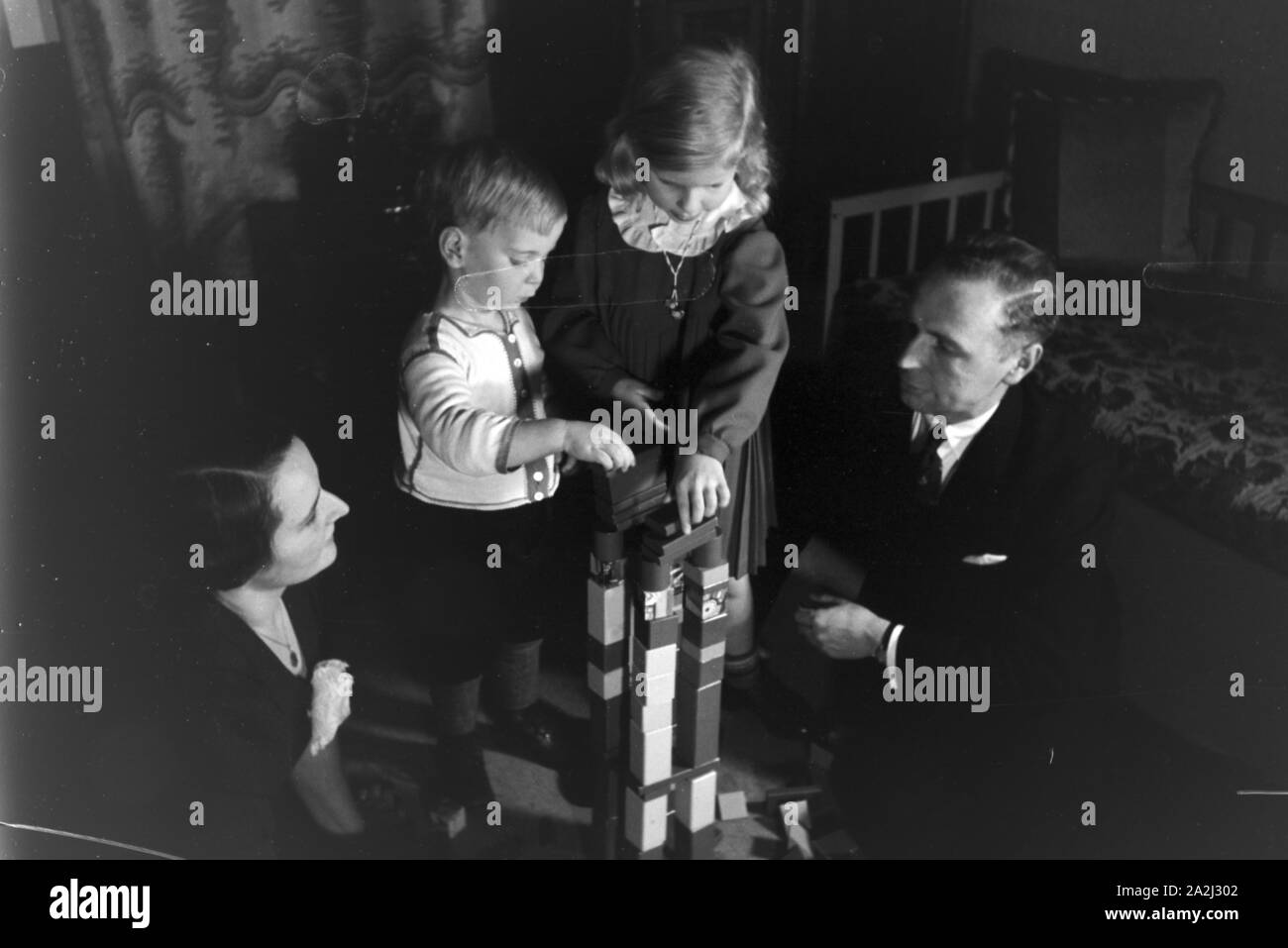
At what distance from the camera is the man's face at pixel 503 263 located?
172 cm

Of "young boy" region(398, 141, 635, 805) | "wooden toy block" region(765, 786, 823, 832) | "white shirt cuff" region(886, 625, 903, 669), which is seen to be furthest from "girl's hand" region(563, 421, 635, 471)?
"wooden toy block" region(765, 786, 823, 832)

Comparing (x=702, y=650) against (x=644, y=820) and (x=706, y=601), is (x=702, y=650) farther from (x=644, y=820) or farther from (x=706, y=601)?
(x=644, y=820)

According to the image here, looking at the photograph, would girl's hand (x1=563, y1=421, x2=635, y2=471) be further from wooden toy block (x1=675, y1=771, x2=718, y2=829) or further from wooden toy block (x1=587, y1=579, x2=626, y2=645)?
wooden toy block (x1=675, y1=771, x2=718, y2=829)

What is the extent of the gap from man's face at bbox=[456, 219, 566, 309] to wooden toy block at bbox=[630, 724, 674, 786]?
0.62 metres

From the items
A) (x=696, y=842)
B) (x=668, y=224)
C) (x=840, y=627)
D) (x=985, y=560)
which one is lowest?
(x=696, y=842)

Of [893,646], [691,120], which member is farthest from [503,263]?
[893,646]

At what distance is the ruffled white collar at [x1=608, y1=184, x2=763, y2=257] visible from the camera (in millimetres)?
1704

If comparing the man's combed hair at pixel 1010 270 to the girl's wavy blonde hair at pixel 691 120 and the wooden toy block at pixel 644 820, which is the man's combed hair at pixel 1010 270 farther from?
the wooden toy block at pixel 644 820

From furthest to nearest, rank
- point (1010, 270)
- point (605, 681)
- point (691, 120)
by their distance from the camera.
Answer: point (605, 681) < point (1010, 270) < point (691, 120)

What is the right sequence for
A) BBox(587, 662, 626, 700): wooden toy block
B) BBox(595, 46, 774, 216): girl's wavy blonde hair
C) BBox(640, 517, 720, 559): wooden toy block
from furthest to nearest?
BBox(587, 662, 626, 700): wooden toy block < BBox(640, 517, 720, 559): wooden toy block < BBox(595, 46, 774, 216): girl's wavy blonde hair

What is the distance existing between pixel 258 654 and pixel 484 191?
73 cm

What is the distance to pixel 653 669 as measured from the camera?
1856 mm
